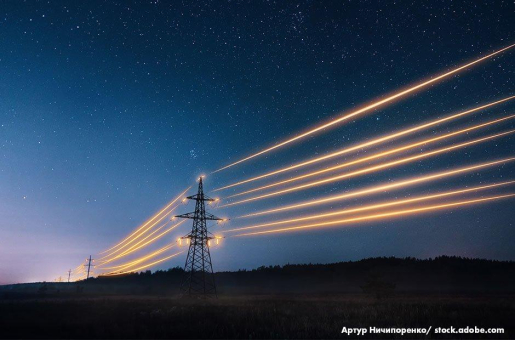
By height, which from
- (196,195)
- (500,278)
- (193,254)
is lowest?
(500,278)

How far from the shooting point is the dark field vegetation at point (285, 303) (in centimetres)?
1298

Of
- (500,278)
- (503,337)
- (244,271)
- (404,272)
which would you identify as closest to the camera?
(503,337)

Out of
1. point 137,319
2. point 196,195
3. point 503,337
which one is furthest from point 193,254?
point 503,337

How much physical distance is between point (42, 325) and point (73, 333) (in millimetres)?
3005

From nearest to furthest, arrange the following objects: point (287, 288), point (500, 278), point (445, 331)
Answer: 1. point (445, 331)
2. point (500, 278)
3. point (287, 288)

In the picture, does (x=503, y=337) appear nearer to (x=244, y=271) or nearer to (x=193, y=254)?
(x=193, y=254)

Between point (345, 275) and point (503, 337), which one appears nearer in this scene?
point (503, 337)

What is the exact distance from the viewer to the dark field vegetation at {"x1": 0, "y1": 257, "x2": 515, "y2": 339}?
12977mm

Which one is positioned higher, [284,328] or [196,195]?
[196,195]

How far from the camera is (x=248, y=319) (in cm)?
1559

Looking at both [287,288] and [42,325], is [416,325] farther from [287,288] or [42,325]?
[287,288]

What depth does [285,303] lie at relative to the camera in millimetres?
27000

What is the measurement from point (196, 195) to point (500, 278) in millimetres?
80755

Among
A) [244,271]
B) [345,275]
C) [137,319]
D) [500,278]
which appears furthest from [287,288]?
[137,319]
